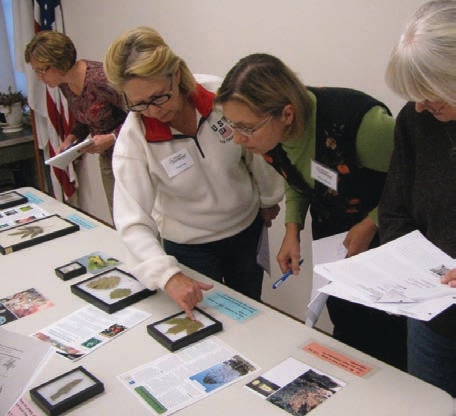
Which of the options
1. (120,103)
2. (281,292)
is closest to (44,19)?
(120,103)

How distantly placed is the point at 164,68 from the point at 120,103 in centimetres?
124

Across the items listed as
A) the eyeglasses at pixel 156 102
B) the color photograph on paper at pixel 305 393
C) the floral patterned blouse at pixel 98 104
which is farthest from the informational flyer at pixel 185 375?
the floral patterned blouse at pixel 98 104

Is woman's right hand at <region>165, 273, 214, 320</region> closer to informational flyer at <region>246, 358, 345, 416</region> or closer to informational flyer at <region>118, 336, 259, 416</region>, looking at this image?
informational flyer at <region>118, 336, 259, 416</region>

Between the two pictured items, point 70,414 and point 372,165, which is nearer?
point 70,414

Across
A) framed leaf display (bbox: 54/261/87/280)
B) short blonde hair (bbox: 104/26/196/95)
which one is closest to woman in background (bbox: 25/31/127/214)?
framed leaf display (bbox: 54/261/87/280)

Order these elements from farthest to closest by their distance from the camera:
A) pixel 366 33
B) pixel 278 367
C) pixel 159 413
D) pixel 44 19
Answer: pixel 44 19 → pixel 366 33 → pixel 278 367 → pixel 159 413

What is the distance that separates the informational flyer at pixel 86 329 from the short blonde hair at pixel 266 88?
0.64 m

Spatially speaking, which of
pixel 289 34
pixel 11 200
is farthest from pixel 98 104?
pixel 289 34

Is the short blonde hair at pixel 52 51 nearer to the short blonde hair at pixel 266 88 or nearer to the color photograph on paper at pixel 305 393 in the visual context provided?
the short blonde hair at pixel 266 88

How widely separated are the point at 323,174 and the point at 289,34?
43.9 inches

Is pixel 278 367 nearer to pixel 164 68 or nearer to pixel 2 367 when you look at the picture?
pixel 2 367

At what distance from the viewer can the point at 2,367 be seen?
1057mm

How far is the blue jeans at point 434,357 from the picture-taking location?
52.5 inches

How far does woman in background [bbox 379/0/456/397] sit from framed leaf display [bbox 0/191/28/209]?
1709 millimetres
